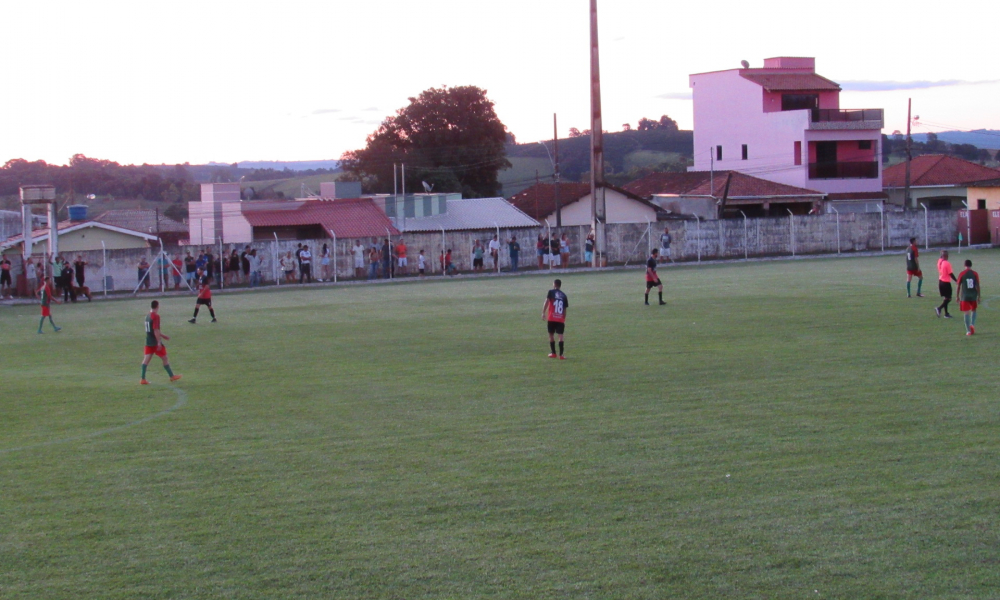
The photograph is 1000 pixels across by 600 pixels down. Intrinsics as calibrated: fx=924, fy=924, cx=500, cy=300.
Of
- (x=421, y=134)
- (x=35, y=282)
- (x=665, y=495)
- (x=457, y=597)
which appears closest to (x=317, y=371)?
(x=665, y=495)

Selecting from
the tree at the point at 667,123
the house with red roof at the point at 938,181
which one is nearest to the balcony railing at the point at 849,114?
the house with red roof at the point at 938,181

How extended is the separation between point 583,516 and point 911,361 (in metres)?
8.79

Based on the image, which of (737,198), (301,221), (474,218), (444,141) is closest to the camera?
(301,221)

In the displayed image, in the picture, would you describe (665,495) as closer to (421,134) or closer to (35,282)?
(35,282)

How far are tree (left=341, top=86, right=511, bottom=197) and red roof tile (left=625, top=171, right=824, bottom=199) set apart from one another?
17.0 metres

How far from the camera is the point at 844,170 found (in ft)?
207

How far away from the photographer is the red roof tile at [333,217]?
4875 cm

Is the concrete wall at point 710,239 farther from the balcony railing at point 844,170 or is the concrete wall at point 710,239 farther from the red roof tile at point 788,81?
the red roof tile at point 788,81

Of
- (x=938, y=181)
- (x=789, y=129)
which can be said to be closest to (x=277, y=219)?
(x=789, y=129)

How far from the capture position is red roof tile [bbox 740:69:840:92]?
65.4 meters

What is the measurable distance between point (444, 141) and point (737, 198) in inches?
1203

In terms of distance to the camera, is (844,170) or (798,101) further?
(798,101)

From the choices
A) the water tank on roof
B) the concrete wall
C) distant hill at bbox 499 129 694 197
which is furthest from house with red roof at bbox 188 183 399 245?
distant hill at bbox 499 129 694 197

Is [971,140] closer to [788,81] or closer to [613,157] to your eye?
[613,157]
